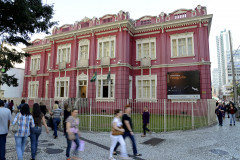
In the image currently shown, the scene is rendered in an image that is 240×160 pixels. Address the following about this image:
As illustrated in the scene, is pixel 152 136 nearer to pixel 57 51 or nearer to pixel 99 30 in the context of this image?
pixel 99 30

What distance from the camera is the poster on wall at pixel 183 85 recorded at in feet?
57.4

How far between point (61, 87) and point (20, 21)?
14.2 meters

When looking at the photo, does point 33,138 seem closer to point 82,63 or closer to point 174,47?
point 82,63

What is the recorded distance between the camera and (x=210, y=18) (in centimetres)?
1761

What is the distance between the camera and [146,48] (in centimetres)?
2069

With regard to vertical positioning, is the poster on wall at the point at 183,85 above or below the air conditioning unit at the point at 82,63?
below

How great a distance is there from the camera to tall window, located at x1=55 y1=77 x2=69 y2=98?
2223cm

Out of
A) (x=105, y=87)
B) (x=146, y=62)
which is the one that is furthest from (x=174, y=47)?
(x=105, y=87)

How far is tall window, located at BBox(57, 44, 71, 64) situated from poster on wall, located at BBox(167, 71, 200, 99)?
13.8m

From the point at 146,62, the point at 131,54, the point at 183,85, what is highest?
the point at 131,54

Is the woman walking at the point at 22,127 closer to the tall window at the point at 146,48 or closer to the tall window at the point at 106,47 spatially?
the tall window at the point at 106,47

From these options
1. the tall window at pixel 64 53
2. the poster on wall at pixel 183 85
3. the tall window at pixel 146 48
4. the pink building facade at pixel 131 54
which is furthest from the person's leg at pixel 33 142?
the tall window at pixel 64 53

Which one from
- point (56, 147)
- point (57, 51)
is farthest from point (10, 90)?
point (56, 147)

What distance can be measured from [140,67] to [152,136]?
41.0 feet
